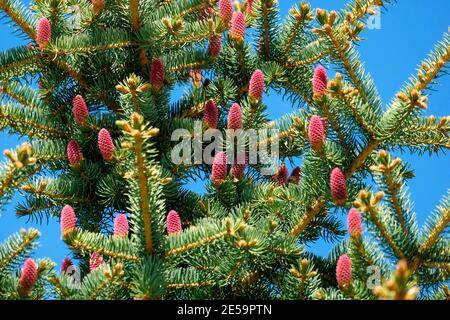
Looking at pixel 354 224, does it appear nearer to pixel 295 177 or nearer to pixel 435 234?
pixel 435 234

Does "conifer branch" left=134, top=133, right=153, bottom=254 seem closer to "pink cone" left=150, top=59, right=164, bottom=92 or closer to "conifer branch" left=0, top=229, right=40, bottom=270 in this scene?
"conifer branch" left=0, top=229, right=40, bottom=270

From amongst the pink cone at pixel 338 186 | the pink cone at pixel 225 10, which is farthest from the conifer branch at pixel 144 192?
the pink cone at pixel 225 10

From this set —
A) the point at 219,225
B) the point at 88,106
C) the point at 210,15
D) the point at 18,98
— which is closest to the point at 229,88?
the point at 210,15

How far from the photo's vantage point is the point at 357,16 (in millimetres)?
4523

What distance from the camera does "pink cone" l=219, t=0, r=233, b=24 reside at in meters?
4.32

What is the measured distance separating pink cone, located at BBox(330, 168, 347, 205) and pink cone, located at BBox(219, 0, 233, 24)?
1388 millimetres

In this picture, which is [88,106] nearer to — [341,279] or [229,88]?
[229,88]

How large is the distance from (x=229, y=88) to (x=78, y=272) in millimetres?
1598

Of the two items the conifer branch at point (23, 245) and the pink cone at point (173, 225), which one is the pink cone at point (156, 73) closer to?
the pink cone at point (173, 225)

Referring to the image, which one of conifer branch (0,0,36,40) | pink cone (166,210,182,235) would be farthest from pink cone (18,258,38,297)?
conifer branch (0,0,36,40)

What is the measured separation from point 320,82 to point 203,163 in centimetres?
92

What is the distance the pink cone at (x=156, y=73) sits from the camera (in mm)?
4215

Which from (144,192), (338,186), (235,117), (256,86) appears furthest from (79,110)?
(338,186)
